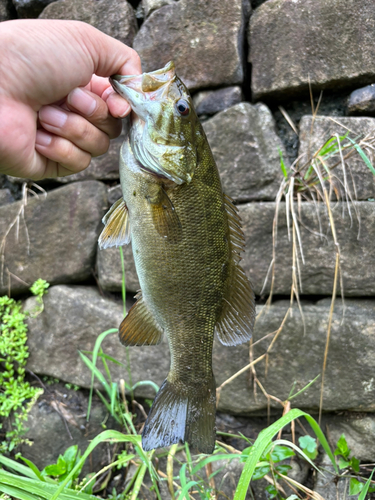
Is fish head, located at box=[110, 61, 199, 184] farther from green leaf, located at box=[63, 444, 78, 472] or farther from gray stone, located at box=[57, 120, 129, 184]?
green leaf, located at box=[63, 444, 78, 472]

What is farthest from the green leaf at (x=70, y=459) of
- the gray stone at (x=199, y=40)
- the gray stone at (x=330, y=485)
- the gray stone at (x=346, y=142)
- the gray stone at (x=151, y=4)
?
the gray stone at (x=151, y=4)

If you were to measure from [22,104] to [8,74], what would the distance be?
0.10m

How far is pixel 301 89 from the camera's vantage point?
1791mm

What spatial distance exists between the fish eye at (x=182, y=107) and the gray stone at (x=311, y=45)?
0.99 metres

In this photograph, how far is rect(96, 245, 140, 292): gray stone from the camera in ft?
6.17

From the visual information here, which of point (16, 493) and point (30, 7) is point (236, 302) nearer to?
point (16, 493)

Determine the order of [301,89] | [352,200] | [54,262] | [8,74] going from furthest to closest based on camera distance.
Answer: [54,262]
[301,89]
[352,200]
[8,74]

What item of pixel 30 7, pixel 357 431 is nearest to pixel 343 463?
pixel 357 431

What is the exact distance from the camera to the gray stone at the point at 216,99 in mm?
1856

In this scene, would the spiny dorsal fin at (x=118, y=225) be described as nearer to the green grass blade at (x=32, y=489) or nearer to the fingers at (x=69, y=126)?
the fingers at (x=69, y=126)

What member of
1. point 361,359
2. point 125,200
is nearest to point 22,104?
point 125,200

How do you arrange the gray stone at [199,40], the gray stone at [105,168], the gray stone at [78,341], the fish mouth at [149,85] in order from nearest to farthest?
the fish mouth at [149,85] < the gray stone at [199,40] < the gray stone at [78,341] < the gray stone at [105,168]

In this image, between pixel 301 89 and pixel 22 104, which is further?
pixel 301 89

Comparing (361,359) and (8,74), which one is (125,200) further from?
(361,359)
